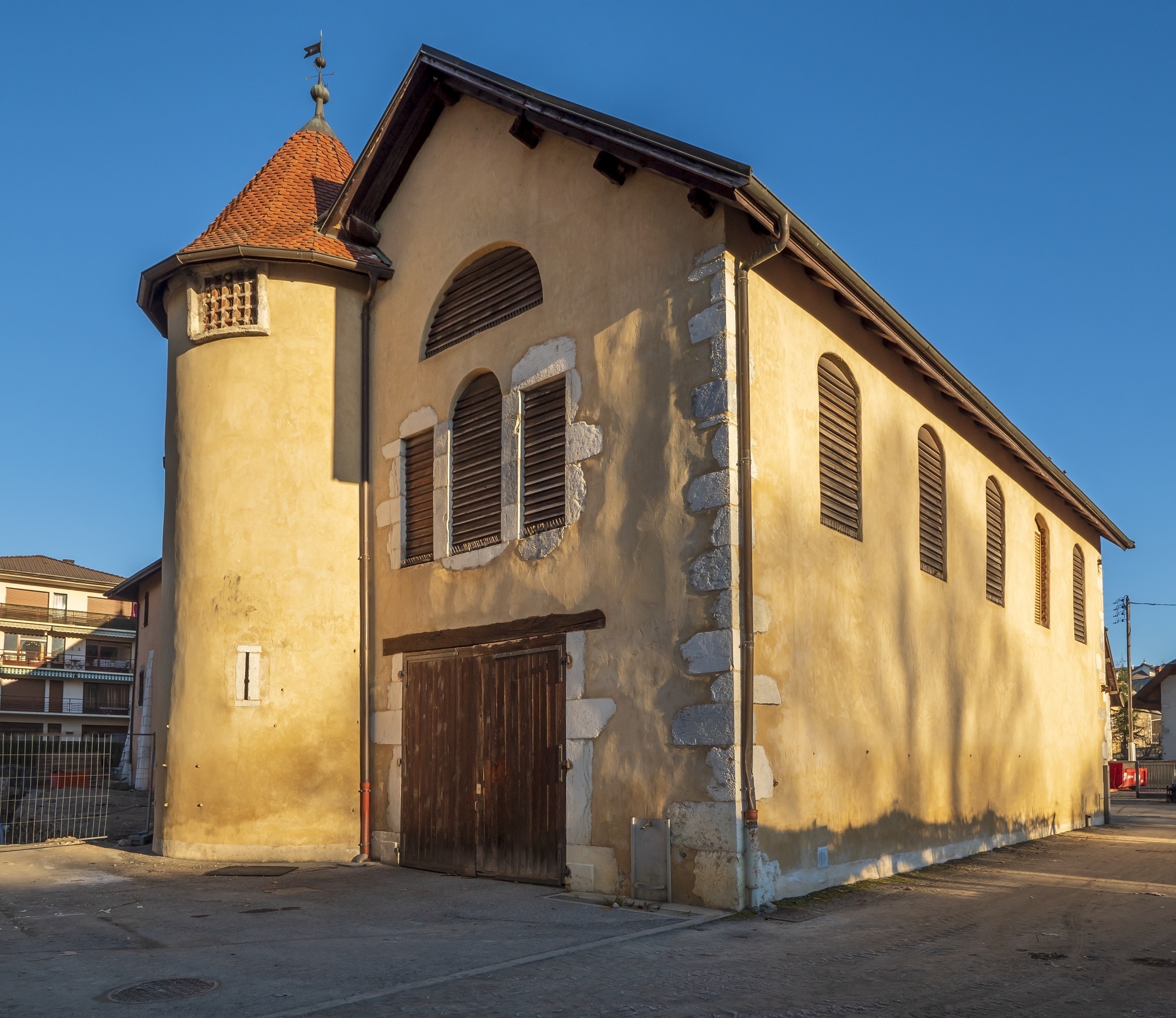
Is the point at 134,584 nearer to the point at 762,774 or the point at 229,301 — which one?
the point at 229,301

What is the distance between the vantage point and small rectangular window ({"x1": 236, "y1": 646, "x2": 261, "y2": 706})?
1240 cm

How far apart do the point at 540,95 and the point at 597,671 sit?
573 centimetres

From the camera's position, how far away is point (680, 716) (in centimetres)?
933

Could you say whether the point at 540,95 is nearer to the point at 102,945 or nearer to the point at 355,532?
the point at 355,532

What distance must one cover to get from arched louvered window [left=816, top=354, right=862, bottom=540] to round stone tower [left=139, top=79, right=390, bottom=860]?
556 cm

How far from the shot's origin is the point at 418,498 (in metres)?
12.8

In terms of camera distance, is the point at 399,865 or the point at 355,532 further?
the point at 355,532

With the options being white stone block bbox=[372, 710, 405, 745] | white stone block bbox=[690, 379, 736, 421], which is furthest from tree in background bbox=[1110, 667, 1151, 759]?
white stone block bbox=[690, 379, 736, 421]

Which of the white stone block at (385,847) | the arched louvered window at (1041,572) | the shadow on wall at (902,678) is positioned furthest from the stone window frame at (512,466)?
the arched louvered window at (1041,572)

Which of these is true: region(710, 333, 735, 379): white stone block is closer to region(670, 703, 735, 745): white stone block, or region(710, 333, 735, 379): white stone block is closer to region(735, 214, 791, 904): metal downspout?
region(735, 214, 791, 904): metal downspout

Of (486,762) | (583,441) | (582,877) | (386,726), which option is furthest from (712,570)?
(386,726)

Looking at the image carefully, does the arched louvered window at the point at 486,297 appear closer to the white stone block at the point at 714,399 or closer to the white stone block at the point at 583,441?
the white stone block at the point at 583,441

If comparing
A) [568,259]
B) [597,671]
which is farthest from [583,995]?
[568,259]

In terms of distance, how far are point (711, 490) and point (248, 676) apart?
6.04 metres
